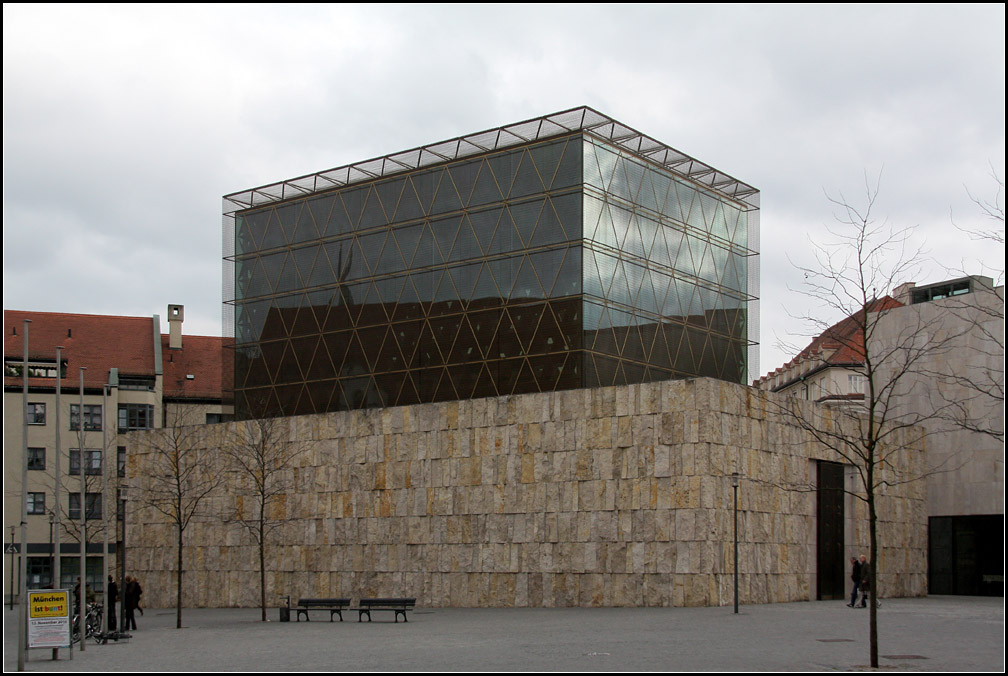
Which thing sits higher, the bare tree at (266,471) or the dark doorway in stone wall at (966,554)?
the bare tree at (266,471)

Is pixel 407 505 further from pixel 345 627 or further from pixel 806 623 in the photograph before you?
pixel 806 623

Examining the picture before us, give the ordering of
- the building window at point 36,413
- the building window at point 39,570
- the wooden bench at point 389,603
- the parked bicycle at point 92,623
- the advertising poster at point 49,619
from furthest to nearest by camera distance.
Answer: the building window at point 36,413 → the building window at point 39,570 → the wooden bench at point 389,603 → the parked bicycle at point 92,623 → the advertising poster at point 49,619

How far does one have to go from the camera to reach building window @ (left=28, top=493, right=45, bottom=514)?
71.7 m

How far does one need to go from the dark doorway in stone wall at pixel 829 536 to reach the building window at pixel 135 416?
46.5 m

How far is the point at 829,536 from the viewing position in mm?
42594

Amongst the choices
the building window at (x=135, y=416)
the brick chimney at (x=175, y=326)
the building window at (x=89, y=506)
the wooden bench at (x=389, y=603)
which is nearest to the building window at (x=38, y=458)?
the building window at (x=89, y=506)

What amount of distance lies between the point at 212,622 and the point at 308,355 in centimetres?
1834

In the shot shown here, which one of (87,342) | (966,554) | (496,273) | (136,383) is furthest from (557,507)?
(87,342)

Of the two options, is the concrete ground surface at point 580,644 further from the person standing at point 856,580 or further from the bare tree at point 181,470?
the bare tree at point 181,470

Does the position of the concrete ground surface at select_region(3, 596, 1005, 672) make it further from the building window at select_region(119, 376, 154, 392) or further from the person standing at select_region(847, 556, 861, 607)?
the building window at select_region(119, 376, 154, 392)

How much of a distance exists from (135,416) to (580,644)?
189 feet

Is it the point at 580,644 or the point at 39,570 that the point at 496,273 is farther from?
the point at 39,570

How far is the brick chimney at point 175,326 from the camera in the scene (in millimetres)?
80500

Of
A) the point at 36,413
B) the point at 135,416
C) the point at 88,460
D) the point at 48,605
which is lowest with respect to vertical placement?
the point at 48,605
